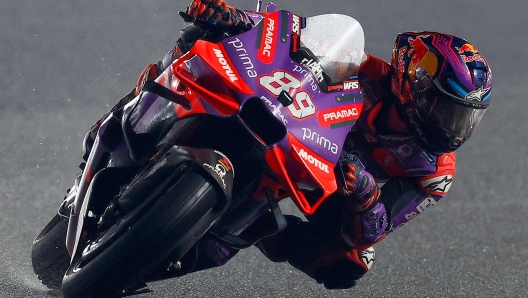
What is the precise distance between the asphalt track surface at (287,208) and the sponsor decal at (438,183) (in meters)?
0.97

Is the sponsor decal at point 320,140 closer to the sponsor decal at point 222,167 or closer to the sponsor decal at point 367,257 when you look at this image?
the sponsor decal at point 222,167

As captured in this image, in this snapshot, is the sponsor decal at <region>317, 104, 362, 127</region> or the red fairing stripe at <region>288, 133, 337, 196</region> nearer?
the red fairing stripe at <region>288, 133, 337, 196</region>

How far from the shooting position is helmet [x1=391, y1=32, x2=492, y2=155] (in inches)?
129

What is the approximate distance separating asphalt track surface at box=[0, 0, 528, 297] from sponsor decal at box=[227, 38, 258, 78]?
1636mm

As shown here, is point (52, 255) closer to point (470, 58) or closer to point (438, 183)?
point (438, 183)

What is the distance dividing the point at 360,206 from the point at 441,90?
0.60 metres

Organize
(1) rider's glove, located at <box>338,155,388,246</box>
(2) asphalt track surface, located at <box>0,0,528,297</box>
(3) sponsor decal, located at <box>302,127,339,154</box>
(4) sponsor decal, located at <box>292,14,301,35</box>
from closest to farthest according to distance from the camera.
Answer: (3) sponsor decal, located at <box>302,127,339,154</box>, (4) sponsor decal, located at <box>292,14,301,35</box>, (1) rider's glove, located at <box>338,155,388,246</box>, (2) asphalt track surface, located at <box>0,0,528,297</box>

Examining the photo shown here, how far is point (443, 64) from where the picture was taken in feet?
10.8

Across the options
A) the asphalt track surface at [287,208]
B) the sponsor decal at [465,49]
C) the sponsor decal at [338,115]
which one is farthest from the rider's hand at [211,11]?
the asphalt track surface at [287,208]

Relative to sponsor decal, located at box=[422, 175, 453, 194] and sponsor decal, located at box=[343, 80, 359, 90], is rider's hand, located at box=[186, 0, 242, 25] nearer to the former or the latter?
sponsor decal, located at box=[343, 80, 359, 90]

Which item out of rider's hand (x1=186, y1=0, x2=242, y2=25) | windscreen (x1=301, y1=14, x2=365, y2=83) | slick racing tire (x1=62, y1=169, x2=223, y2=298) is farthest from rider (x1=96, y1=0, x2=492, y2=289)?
slick racing tire (x1=62, y1=169, x2=223, y2=298)

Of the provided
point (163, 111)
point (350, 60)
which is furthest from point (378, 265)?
point (163, 111)

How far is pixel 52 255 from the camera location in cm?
356

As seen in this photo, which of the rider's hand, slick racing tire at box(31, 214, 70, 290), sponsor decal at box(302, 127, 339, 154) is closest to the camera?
sponsor decal at box(302, 127, 339, 154)
